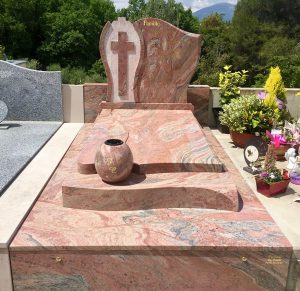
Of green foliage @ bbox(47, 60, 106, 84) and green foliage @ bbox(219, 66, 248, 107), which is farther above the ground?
green foliage @ bbox(219, 66, 248, 107)

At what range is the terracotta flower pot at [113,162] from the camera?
4.06m

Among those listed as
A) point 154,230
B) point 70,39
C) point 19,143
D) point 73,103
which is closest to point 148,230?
point 154,230

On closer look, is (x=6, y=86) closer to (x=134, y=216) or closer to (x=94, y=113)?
(x=94, y=113)

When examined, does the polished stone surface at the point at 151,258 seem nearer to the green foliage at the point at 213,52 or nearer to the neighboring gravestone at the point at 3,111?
the neighboring gravestone at the point at 3,111

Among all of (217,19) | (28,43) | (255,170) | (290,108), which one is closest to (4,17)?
(28,43)

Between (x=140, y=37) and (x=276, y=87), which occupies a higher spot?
(x=140, y=37)

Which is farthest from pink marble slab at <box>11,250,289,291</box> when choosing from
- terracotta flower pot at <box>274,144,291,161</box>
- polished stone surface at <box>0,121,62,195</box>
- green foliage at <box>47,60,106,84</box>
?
green foliage at <box>47,60,106,84</box>

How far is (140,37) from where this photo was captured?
7203 millimetres

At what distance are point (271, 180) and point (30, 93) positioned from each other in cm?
555

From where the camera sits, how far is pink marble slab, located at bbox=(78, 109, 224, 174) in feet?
15.1

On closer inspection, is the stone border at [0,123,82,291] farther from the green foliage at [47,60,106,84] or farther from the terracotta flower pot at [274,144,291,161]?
the green foliage at [47,60,106,84]

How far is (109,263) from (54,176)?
2.03 metres

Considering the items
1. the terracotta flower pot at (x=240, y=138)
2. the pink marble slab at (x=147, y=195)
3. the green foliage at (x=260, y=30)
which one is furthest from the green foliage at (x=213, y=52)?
the pink marble slab at (x=147, y=195)

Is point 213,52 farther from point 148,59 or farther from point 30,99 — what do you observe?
point 30,99
